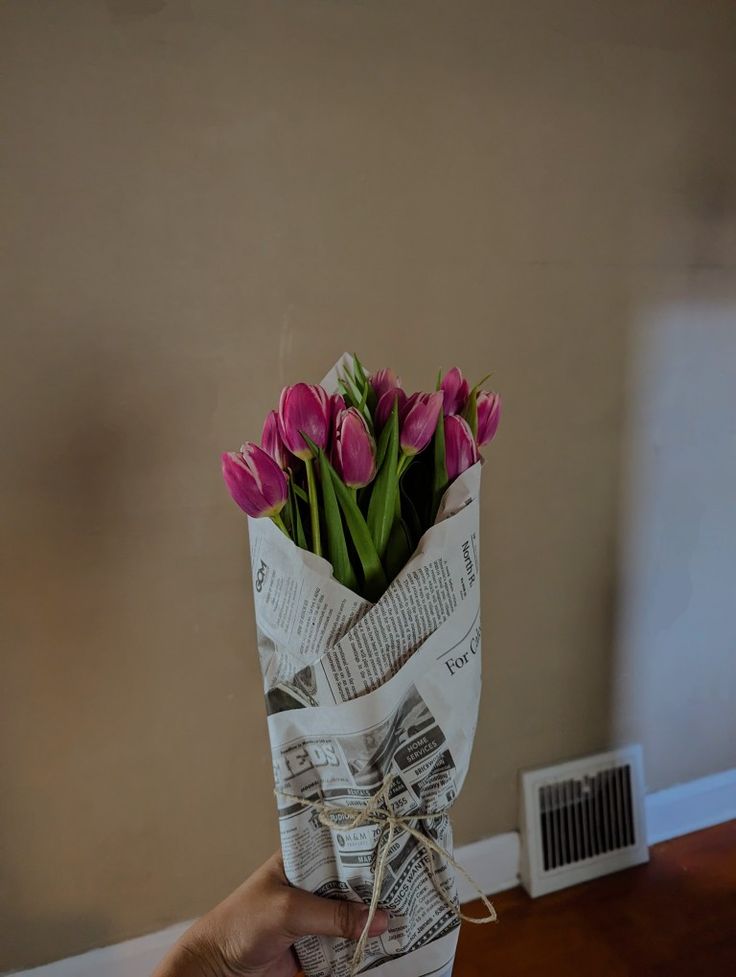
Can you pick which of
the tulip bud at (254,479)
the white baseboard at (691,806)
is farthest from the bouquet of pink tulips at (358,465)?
the white baseboard at (691,806)

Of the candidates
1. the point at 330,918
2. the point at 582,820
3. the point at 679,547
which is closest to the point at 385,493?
the point at 330,918

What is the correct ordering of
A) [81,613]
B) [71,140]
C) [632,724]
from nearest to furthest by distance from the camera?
[71,140] < [81,613] < [632,724]

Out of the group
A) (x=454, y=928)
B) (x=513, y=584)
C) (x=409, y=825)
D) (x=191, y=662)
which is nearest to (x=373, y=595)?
(x=409, y=825)

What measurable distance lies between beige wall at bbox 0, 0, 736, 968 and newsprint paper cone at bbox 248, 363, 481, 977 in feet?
1.44

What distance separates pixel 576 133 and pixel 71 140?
0.77 m

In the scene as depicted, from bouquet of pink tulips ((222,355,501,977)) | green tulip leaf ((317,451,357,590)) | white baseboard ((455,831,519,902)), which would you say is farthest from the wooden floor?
green tulip leaf ((317,451,357,590))

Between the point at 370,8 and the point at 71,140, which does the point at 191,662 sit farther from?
the point at 370,8

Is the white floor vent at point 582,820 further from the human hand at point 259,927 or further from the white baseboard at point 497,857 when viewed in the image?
the human hand at point 259,927

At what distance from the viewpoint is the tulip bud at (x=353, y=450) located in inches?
25.1

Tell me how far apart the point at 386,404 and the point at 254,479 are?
0.53ft

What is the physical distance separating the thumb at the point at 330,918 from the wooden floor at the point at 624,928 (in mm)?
634

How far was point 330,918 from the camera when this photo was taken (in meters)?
0.72

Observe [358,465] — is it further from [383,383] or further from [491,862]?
[491,862]

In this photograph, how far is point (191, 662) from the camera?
1116mm
